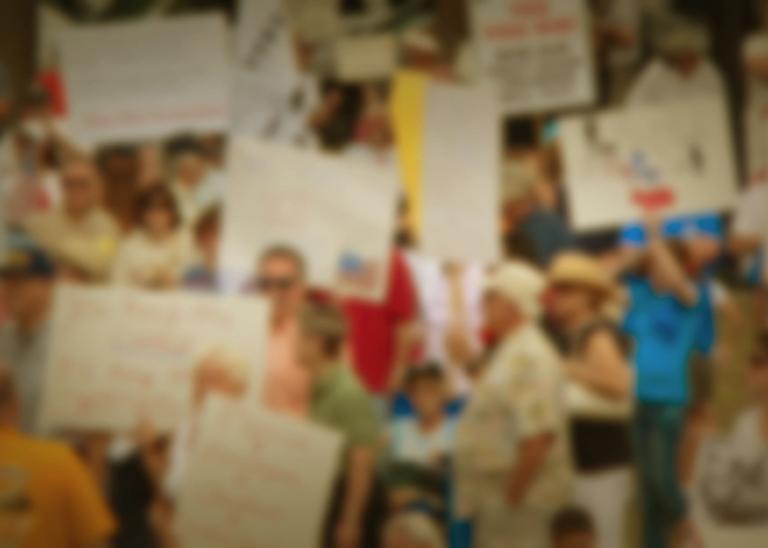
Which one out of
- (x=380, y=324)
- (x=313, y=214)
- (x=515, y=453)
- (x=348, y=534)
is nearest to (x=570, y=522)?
(x=515, y=453)

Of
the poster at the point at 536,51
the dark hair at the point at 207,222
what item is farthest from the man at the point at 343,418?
the poster at the point at 536,51

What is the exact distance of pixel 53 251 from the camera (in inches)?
82.1

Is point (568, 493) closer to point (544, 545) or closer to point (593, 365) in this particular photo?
point (544, 545)

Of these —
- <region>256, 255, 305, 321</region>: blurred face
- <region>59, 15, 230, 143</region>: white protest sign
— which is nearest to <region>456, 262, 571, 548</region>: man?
<region>256, 255, 305, 321</region>: blurred face

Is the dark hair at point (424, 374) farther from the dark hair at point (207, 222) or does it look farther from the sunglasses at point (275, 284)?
the dark hair at point (207, 222)

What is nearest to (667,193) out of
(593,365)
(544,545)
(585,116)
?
(585,116)

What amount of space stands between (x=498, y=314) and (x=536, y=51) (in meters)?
0.56

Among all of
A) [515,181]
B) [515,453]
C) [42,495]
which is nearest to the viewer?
[42,495]

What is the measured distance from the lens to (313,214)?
2158 millimetres

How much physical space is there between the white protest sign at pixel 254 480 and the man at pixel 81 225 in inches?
14.0

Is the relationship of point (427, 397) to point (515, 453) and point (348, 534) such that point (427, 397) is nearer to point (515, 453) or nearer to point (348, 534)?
point (515, 453)

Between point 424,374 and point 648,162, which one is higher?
point 648,162

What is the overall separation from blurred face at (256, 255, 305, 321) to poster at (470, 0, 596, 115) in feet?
1.80

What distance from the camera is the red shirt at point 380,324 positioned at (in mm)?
2117
